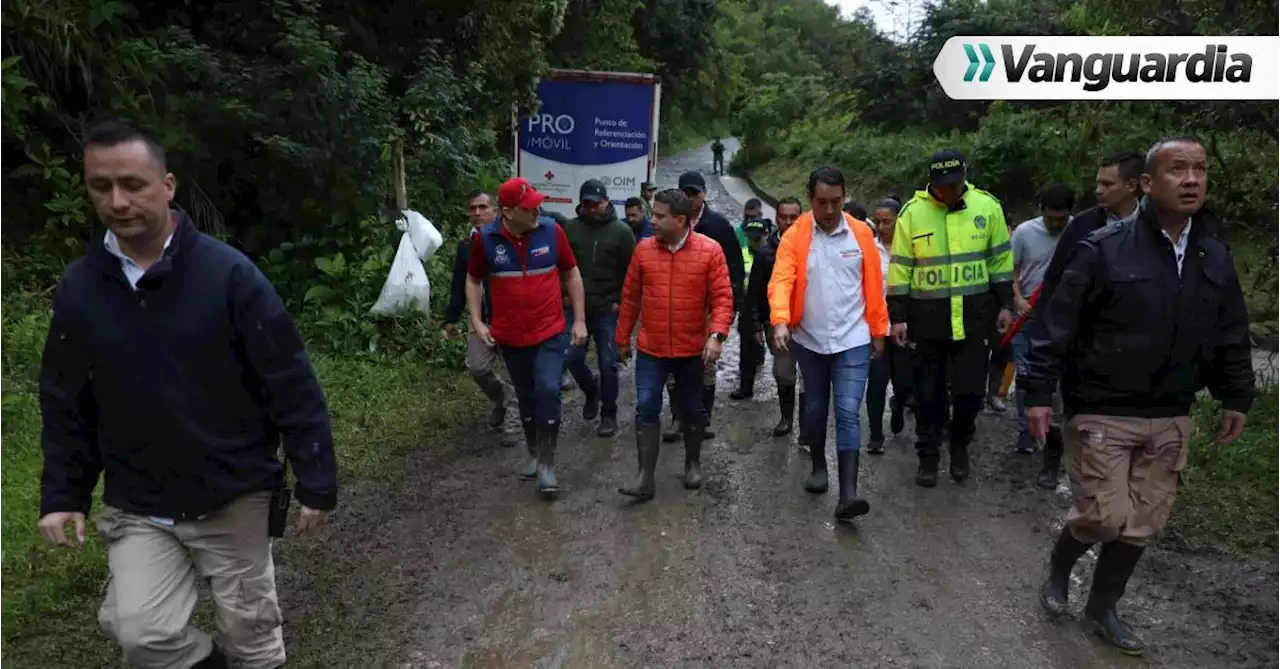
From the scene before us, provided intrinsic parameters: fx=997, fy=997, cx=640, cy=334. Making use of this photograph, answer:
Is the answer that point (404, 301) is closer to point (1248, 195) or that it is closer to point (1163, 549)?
point (1163, 549)

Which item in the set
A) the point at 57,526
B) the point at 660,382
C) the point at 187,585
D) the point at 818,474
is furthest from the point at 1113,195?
the point at 57,526

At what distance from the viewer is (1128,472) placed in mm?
3996

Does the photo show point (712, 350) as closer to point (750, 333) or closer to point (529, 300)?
point (529, 300)

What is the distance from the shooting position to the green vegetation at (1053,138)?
627 cm

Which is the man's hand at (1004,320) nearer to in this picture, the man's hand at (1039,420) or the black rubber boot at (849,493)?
the black rubber boot at (849,493)

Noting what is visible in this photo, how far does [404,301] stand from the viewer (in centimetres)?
920

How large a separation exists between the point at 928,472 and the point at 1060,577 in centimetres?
190

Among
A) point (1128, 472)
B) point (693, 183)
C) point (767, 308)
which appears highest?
point (693, 183)

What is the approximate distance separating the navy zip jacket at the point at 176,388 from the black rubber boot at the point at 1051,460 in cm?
478

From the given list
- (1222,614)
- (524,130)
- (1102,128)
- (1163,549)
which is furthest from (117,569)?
(524,130)

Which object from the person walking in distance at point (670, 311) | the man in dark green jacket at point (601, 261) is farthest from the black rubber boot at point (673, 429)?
the person walking in distance at point (670, 311)

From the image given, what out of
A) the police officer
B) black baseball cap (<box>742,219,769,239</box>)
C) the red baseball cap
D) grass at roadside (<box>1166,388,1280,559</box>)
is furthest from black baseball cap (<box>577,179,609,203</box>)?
grass at roadside (<box>1166,388,1280,559</box>)

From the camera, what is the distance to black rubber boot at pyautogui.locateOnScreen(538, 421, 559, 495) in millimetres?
6094

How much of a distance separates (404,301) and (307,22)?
2560 millimetres
